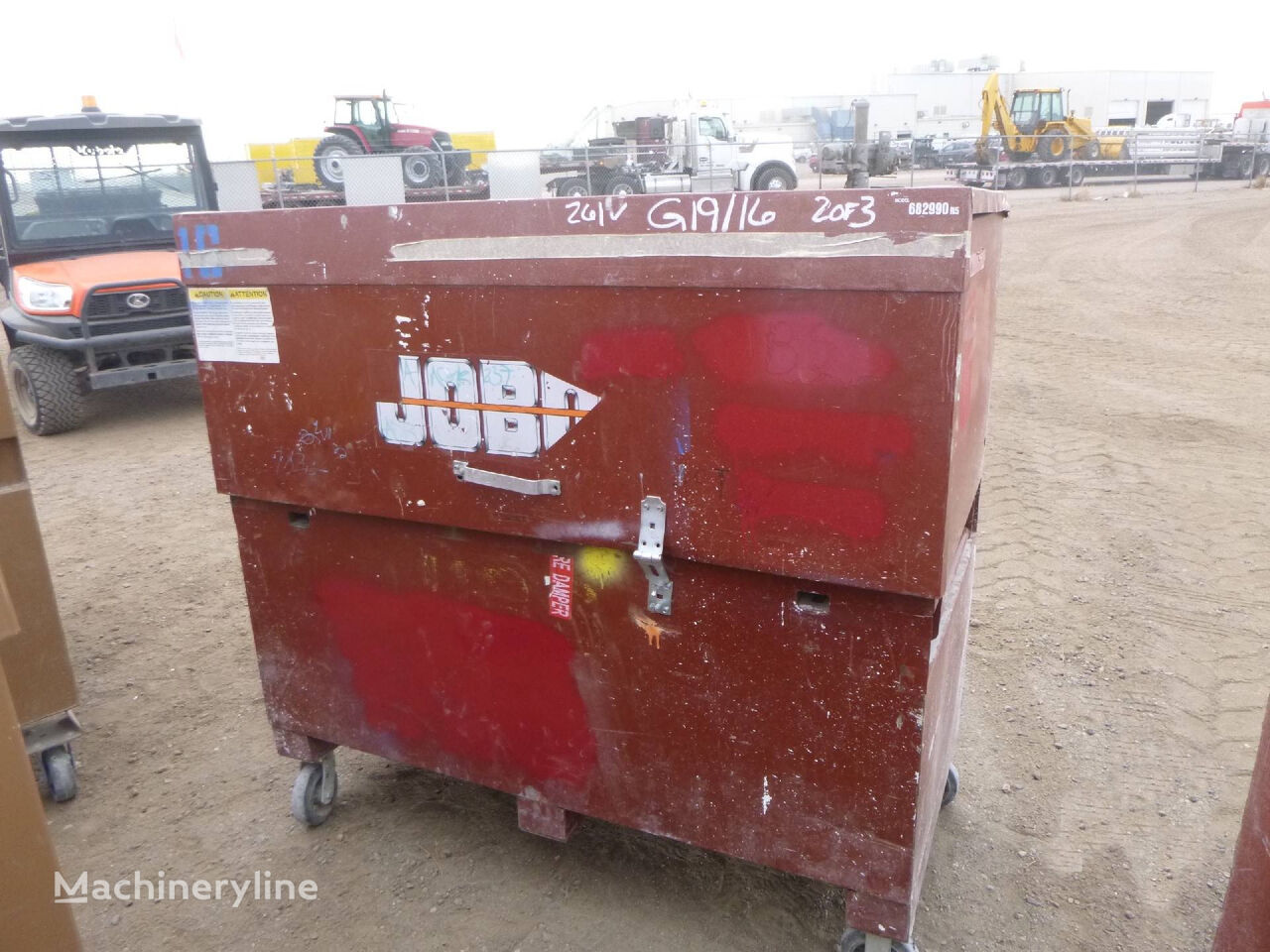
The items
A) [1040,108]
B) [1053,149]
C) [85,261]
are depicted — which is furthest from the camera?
[1040,108]

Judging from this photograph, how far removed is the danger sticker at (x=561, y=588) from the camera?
88.4 inches

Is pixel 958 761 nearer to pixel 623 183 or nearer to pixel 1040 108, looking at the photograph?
pixel 623 183

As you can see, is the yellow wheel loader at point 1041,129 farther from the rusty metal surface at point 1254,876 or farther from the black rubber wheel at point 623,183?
the rusty metal surface at point 1254,876

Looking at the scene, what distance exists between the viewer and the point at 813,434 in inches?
73.7

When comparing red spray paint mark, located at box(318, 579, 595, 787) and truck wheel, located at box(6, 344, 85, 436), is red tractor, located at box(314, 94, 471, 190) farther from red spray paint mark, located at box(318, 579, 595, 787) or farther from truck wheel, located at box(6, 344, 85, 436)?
red spray paint mark, located at box(318, 579, 595, 787)

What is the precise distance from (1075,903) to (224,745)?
9.34 ft

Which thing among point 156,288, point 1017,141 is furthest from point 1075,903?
point 1017,141

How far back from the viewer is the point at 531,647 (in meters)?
2.36

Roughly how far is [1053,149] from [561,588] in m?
29.5

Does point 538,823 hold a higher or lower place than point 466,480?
lower

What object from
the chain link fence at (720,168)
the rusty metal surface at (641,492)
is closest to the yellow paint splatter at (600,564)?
the rusty metal surface at (641,492)

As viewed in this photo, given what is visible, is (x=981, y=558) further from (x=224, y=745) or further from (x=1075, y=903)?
(x=224, y=745)

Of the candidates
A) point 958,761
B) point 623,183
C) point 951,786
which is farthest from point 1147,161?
point 951,786

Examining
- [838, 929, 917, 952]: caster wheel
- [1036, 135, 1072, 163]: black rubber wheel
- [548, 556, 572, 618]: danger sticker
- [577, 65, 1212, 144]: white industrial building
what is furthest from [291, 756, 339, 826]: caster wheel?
[577, 65, 1212, 144]: white industrial building
